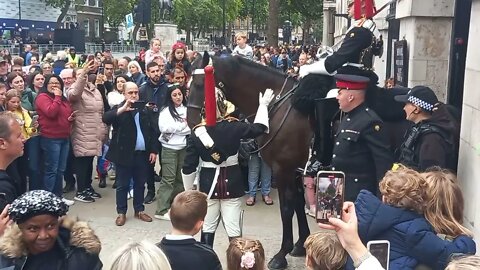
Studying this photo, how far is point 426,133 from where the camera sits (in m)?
Answer: 4.18

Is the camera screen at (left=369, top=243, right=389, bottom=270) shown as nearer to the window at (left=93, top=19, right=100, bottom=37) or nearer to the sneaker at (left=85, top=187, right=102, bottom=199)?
the sneaker at (left=85, top=187, right=102, bottom=199)

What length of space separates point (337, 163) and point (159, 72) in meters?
4.12

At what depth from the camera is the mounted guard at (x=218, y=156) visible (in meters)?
4.85

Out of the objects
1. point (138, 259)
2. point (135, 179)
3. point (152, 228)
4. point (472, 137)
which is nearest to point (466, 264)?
point (138, 259)

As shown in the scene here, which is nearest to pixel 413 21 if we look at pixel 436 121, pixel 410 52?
pixel 410 52

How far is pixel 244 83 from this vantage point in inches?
237

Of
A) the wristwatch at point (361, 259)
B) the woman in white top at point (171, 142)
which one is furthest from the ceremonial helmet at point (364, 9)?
the wristwatch at point (361, 259)

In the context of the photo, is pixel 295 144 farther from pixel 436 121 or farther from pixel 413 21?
pixel 413 21

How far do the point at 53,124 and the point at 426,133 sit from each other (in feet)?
16.7

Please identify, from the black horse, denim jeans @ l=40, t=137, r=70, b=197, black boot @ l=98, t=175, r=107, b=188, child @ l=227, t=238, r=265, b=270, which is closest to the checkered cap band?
the black horse

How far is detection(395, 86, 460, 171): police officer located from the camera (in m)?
4.15

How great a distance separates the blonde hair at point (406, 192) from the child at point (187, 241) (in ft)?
3.62

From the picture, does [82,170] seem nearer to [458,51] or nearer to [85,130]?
[85,130]

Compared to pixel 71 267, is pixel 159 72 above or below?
above
